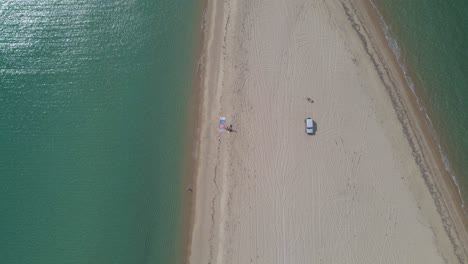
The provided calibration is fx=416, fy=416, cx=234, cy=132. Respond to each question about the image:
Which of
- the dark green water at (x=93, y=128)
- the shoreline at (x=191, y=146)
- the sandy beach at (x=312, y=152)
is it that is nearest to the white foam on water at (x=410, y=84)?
the sandy beach at (x=312, y=152)

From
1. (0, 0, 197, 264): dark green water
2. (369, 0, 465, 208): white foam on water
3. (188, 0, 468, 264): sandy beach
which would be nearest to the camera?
(188, 0, 468, 264): sandy beach

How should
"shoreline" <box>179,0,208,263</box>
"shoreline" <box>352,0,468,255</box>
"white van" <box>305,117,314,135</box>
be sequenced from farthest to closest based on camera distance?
"white van" <box>305,117,314,135</box>, "shoreline" <box>179,0,208,263</box>, "shoreline" <box>352,0,468,255</box>

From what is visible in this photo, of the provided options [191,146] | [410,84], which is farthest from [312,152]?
[410,84]

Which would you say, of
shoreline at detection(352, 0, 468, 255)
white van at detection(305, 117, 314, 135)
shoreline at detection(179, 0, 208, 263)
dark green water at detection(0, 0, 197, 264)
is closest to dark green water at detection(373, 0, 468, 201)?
shoreline at detection(352, 0, 468, 255)

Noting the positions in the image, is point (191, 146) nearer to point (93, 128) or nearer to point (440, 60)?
point (93, 128)

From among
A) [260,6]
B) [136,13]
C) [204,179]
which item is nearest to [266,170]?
[204,179]

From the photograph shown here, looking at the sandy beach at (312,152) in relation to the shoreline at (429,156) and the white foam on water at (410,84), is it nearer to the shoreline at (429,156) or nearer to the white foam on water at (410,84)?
the shoreline at (429,156)

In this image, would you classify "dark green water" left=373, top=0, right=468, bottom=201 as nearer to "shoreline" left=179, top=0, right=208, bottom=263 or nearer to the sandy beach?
the sandy beach
